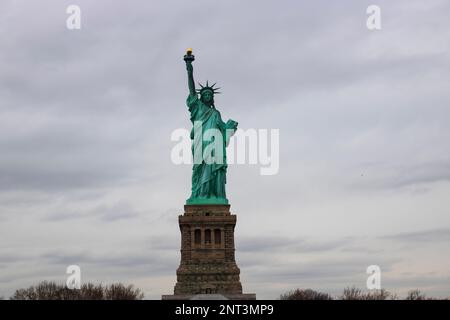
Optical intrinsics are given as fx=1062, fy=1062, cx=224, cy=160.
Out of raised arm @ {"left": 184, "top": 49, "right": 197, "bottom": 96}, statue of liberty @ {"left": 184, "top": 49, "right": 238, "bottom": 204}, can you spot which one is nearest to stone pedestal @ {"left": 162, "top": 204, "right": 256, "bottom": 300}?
statue of liberty @ {"left": 184, "top": 49, "right": 238, "bottom": 204}

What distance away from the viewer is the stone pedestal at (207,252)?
Answer: 82750mm

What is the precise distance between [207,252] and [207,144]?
8.81m

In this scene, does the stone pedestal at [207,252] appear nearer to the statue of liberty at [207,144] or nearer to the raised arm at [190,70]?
the statue of liberty at [207,144]

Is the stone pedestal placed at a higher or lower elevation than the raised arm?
lower

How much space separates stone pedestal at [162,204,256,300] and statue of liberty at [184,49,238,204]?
1.58m

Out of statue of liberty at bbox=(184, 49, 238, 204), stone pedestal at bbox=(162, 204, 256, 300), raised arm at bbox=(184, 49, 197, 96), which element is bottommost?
stone pedestal at bbox=(162, 204, 256, 300)

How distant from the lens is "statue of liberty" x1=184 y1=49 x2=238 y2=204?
8531cm

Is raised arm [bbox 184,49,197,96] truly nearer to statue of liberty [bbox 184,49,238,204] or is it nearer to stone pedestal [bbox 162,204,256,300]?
statue of liberty [bbox 184,49,238,204]

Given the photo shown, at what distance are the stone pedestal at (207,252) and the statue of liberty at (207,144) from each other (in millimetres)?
1583
